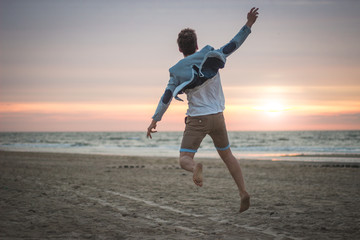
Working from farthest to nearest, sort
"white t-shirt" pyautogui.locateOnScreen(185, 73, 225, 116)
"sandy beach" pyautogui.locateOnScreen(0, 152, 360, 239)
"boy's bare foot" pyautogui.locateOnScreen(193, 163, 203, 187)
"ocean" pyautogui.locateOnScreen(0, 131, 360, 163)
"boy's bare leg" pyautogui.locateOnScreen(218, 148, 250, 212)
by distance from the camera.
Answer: "ocean" pyautogui.locateOnScreen(0, 131, 360, 163), "sandy beach" pyautogui.locateOnScreen(0, 152, 360, 239), "boy's bare leg" pyautogui.locateOnScreen(218, 148, 250, 212), "white t-shirt" pyautogui.locateOnScreen(185, 73, 225, 116), "boy's bare foot" pyautogui.locateOnScreen(193, 163, 203, 187)

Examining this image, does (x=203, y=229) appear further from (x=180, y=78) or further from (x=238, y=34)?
(x=238, y=34)

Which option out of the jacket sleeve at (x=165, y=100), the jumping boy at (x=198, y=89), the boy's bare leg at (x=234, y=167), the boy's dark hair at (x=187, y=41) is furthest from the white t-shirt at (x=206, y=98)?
the boy's bare leg at (x=234, y=167)

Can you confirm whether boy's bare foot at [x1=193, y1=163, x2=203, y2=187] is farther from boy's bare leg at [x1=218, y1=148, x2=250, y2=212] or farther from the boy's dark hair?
the boy's dark hair

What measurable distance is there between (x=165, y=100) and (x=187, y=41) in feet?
2.29

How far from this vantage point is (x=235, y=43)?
3.86 metres

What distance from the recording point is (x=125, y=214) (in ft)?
17.9

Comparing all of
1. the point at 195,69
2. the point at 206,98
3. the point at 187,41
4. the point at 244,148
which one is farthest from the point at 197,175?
the point at 244,148

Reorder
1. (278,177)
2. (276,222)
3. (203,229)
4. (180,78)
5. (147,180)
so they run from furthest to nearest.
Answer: (278,177)
(147,180)
(276,222)
(203,229)
(180,78)

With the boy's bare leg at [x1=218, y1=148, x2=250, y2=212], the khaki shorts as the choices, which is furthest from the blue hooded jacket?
the boy's bare leg at [x1=218, y1=148, x2=250, y2=212]

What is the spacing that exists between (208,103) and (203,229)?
183 centimetres

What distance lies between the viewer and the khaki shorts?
12.7 feet

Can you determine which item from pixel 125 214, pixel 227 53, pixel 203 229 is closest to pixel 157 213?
pixel 125 214

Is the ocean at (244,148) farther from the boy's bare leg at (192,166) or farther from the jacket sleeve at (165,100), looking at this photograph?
the jacket sleeve at (165,100)

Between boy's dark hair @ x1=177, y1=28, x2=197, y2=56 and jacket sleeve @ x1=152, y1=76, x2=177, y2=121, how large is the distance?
387mm
